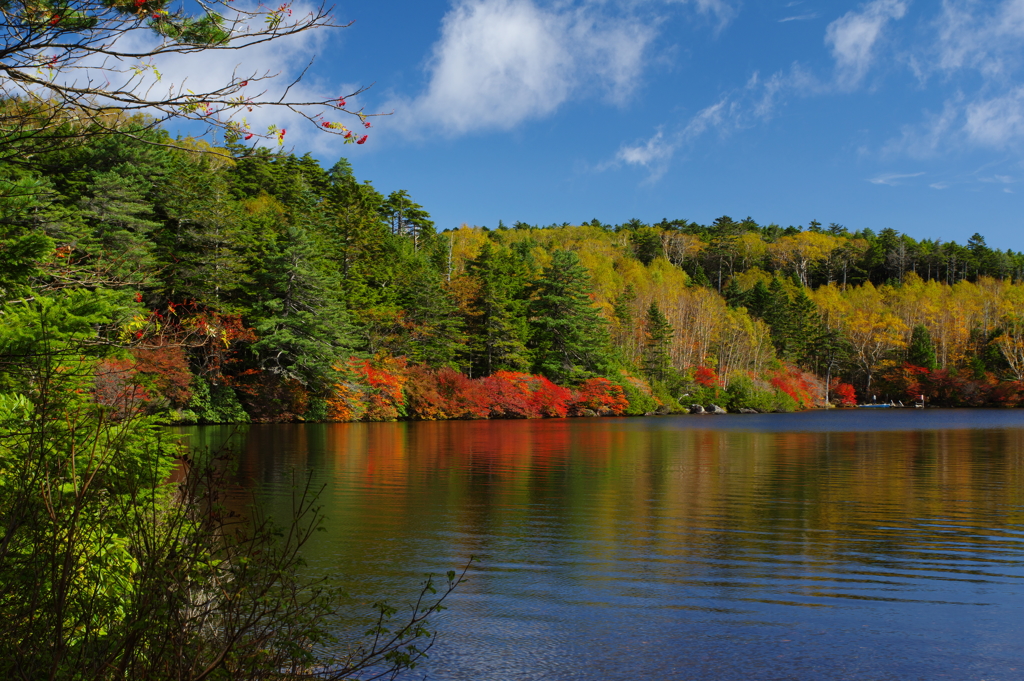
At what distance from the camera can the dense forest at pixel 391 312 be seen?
51.8ft

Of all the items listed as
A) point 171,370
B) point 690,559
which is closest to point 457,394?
point 171,370

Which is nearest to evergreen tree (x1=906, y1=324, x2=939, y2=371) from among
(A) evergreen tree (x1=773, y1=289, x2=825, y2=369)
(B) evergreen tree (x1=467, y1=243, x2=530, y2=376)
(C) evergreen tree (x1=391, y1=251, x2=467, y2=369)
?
(A) evergreen tree (x1=773, y1=289, x2=825, y2=369)

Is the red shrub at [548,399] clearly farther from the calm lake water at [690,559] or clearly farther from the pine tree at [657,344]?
the calm lake water at [690,559]

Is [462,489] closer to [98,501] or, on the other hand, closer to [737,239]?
[98,501]

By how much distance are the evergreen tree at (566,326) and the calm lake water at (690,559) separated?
27.7 metres

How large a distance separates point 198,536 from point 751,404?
180 ft

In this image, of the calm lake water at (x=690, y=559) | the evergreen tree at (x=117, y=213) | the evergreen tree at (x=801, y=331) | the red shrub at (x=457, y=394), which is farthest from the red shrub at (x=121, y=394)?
the evergreen tree at (x=801, y=331)

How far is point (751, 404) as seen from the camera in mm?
54125

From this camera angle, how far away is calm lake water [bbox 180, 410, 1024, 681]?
551 centimetres

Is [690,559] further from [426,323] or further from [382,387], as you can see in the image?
[426,323]

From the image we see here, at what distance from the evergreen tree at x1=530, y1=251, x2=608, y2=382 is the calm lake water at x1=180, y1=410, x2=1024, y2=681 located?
27682 millimetres

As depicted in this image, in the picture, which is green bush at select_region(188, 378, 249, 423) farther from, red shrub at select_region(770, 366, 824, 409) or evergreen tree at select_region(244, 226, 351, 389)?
red shrub at select_region(770, 366, 824, 409)

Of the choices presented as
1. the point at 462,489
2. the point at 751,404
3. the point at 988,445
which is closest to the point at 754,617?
the point at 462,489

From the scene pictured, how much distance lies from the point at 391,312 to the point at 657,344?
22.1 m
